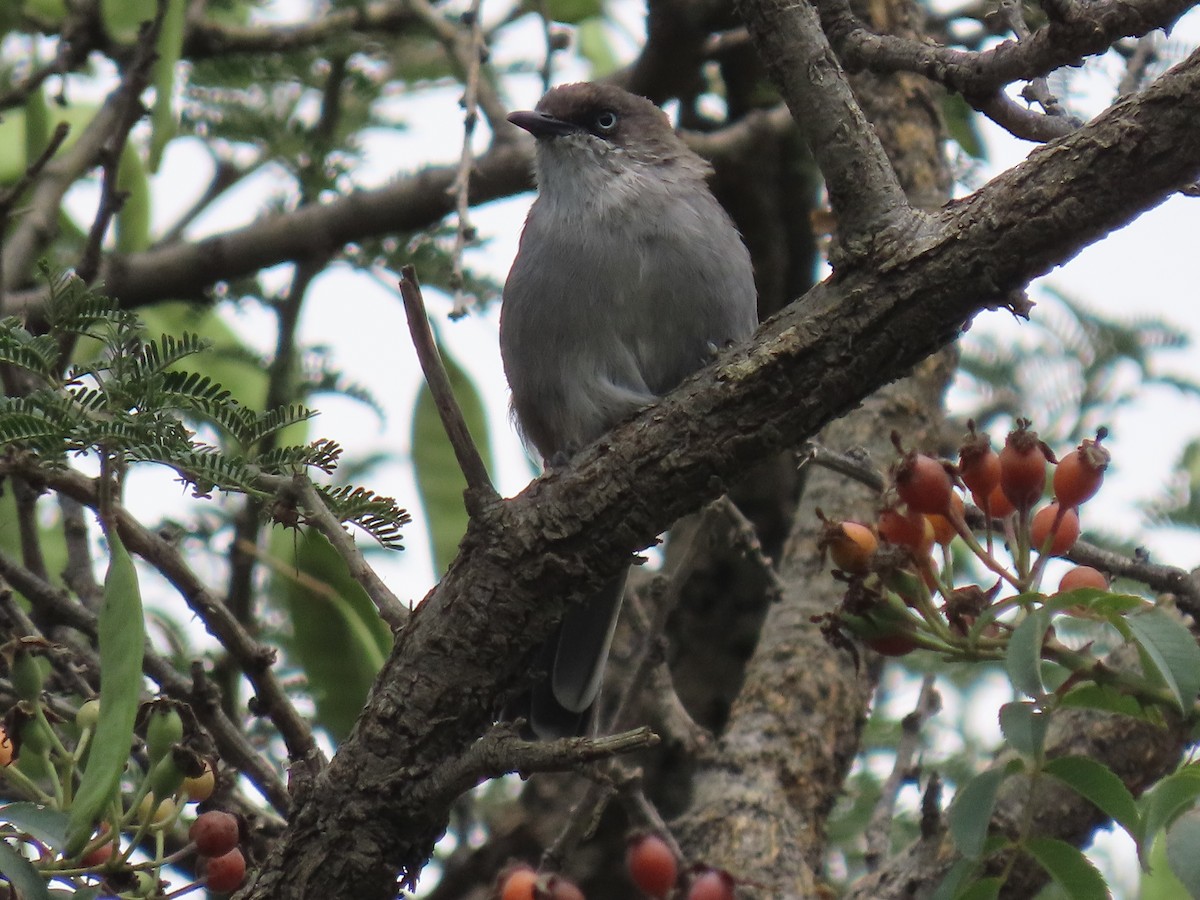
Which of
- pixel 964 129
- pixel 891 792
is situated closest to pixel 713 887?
pixel 891 792

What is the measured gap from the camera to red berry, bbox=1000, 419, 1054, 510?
2.58 m

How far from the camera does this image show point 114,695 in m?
2.25

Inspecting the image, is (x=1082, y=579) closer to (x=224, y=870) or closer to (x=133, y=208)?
(x=224, y=870)

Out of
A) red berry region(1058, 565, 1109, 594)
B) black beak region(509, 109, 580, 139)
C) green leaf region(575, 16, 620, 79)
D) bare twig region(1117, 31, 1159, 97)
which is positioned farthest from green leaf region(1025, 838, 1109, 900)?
green leaf region(575, 16, 620, 79)

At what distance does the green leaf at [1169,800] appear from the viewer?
210 cm

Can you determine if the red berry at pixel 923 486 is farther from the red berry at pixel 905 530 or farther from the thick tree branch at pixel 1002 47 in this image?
the thick tree branch at pixel 1002 47

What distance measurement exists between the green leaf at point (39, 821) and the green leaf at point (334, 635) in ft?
4.20

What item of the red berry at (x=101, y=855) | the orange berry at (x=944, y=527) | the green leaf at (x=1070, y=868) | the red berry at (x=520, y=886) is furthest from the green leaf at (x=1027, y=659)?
the red berry at (x=101, y=855)

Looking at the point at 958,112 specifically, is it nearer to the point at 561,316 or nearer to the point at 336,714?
the point at 561,316

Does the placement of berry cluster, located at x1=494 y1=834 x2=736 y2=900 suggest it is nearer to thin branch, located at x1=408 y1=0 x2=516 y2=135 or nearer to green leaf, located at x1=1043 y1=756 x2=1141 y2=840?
green leaf, located at x1=1043 y1=756 x2=1141 y2=840

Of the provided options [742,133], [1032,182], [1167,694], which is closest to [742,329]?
[742,133]

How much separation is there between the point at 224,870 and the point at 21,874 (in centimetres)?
53

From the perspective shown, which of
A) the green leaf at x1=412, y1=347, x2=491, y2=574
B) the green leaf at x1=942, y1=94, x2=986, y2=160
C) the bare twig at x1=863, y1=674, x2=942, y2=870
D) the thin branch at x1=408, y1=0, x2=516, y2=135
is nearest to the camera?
the bare twig at x1=863, y1=674, x2=942, y2=870

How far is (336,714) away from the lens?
11.8 ft
